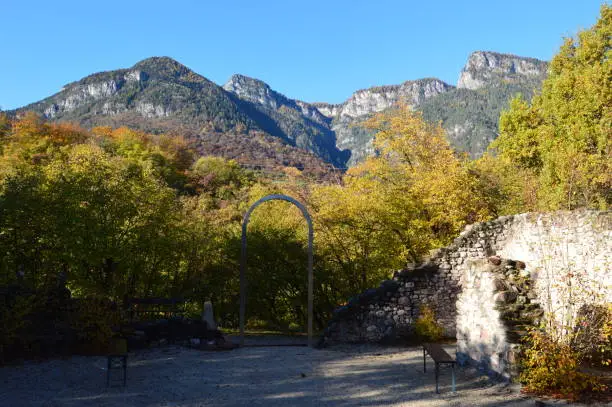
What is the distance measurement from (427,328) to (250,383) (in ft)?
15.3

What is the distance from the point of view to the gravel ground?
547 cm

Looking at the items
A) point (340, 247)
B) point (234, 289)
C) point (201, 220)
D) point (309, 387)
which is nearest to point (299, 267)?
point (340, 247)

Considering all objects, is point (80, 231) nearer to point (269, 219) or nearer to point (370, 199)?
point (269, 219)

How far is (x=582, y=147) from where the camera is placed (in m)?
13.9

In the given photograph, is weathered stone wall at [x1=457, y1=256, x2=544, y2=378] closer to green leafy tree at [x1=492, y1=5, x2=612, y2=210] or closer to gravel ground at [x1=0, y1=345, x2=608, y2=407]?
A: gravel ground at [x1=0, y1=345, x2=608, y2=407]

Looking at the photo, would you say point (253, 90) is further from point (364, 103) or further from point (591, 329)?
point (591, 329)

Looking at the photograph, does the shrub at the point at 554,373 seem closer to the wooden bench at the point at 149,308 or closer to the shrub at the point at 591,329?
the shrub at the point at 591,329

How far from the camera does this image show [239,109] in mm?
112938

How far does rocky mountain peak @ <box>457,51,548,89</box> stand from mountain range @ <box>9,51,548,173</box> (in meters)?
0.28

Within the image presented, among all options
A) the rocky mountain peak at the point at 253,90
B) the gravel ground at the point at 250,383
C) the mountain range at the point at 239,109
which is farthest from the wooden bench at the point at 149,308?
the rocky mountain peak at the point at 253,90

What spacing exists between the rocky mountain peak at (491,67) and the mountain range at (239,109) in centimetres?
28

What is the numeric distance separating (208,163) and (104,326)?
40.0 metres

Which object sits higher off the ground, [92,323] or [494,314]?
[494,314]

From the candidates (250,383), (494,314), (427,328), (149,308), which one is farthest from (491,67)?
(250,383)
